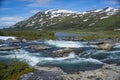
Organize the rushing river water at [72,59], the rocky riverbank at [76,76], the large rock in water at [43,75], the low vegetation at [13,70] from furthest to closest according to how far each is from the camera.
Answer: the rushing river water at [72,59] → the large rock in water at [43,75] → the rocky riverbank at [76,76] → the low vegetation at [13,70]

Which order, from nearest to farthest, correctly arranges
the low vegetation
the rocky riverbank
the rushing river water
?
1. the low vegetation
2. the rocky riverbank
3. the rushing river water

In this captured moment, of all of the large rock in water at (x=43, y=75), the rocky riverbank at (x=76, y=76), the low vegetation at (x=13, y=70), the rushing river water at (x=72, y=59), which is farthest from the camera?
the rushing river water at (x=72, y=59)

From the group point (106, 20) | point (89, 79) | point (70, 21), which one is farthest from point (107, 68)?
point (70, 21)

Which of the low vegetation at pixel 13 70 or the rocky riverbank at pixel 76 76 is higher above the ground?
the low vegetation at pixel 13 70

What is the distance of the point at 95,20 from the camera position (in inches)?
6294

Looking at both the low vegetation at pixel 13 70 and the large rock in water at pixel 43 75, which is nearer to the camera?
the low vegetation at pixel 13 70

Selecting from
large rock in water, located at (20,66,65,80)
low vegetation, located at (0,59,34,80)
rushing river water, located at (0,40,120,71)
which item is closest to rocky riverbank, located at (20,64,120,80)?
large rock in water, located at (20,66,65,80)

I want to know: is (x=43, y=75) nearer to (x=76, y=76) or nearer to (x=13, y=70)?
(x=13, y=70)

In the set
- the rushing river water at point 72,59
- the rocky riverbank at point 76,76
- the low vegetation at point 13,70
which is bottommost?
the rushing river water at point 72,59

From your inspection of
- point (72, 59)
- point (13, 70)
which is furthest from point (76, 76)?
point (72, 59)

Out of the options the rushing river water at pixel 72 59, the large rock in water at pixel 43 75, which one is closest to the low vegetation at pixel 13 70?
the large rock in water at pixel 43 75

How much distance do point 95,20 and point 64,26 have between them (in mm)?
19302

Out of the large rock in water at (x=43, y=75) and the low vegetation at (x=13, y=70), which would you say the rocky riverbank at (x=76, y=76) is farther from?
the low vegetation at (x=13, y=70)

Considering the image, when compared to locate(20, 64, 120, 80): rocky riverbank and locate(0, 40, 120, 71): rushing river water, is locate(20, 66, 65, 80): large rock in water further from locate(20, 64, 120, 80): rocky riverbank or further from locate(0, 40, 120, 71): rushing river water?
locate(0, 40, 120, 71): rushing river water
